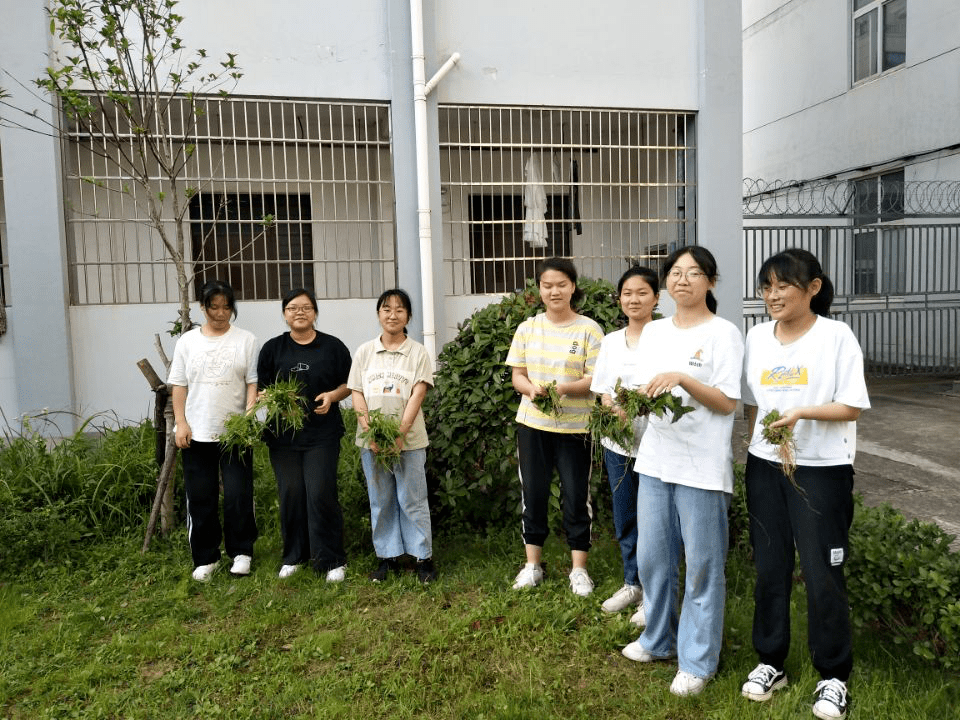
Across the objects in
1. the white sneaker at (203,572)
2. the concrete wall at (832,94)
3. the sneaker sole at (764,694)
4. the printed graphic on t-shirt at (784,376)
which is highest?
the concrete wall at (832,94)

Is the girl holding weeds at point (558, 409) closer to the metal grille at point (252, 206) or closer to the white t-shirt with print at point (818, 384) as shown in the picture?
the white t-shirt with print at point (818, 384)

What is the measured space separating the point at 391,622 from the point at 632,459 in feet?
4.73

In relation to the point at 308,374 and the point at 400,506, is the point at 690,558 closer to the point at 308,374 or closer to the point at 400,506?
the point at 400,506

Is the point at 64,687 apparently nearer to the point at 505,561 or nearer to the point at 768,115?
the point at 505,561

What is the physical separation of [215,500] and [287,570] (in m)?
0.59

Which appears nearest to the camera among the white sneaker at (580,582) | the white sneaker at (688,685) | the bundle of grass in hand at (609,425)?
the white sneaker at (688,685)

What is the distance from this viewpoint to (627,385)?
323 cm

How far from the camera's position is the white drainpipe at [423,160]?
7129 mm

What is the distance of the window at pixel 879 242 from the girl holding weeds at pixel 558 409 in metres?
8.75

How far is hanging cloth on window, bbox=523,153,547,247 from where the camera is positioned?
8.07 m

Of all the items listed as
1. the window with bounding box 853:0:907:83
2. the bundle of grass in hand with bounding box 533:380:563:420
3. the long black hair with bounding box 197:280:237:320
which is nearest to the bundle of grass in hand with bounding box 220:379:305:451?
the long black hair with bounding box 197:280:237:320

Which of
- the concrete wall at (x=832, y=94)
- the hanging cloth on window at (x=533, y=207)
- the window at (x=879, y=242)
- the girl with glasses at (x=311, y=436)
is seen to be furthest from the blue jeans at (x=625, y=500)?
the concrete wall at (x=832, y=94)

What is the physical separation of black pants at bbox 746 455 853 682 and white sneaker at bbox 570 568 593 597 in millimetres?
1057

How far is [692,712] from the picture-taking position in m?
2.77
